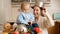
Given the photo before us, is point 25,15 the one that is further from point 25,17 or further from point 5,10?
point 5,10

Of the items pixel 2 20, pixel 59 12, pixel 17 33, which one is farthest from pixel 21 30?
pixel 59 12

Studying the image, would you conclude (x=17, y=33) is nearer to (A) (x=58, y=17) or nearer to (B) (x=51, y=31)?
(B) (x=51, y=31)

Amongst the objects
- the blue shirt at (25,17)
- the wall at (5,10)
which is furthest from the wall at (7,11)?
the blue shirt at (25,17)

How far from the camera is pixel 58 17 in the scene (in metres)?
1.78

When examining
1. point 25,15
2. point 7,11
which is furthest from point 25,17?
point 7,11

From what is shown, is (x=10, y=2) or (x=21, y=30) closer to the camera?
(x=21, y=30)

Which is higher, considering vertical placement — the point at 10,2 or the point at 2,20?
the point at 10,2

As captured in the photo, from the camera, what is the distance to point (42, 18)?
0.91m

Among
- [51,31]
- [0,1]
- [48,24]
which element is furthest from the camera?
[0,1]

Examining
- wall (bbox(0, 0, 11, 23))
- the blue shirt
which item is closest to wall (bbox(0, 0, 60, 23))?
wall (bbox(0, 0, 11, 23))

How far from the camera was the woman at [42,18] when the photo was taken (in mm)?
871

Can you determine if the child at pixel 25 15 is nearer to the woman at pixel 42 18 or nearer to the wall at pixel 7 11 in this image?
the woman at pixel 42 18

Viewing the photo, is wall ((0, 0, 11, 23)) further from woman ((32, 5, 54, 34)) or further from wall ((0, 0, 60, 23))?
woman ((32, 5, 54, 34))

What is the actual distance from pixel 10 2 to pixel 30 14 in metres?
0.87
